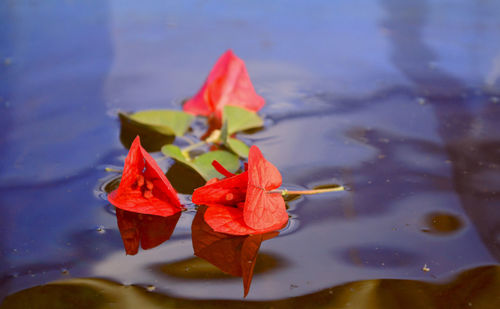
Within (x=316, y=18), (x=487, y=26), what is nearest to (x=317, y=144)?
(x=316, y=18)

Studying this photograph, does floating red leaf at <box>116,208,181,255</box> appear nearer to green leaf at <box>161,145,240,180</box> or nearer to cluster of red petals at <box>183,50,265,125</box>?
green leaf at <box>161,145,240,180</box>

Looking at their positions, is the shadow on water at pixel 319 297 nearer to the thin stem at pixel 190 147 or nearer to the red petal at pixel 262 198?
the red petal at pixel 262 198

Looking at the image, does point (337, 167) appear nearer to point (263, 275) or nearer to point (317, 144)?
point (317, 144)

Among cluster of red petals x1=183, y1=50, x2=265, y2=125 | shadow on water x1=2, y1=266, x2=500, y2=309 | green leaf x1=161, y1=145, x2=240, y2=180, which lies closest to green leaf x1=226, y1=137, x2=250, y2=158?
green leaf x1=161, y1=145, x2=240, y2=180

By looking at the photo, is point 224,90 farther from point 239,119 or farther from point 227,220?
point 227,220

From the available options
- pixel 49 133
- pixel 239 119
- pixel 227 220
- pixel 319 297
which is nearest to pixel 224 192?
pixel 227 220
